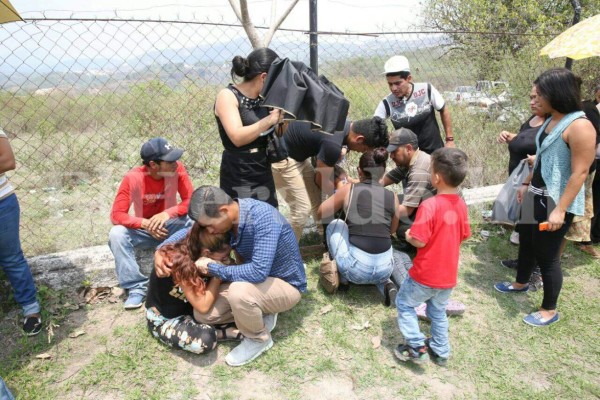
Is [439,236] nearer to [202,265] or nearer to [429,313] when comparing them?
[429,313]

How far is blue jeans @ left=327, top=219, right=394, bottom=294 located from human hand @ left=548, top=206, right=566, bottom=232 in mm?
1073

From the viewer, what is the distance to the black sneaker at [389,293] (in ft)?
10.1

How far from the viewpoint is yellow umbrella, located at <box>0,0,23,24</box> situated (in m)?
2.45

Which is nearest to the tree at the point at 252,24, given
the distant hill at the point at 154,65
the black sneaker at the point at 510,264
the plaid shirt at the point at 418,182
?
the distant hill at the point at 154,65

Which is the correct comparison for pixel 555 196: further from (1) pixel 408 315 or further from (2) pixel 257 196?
(2) pixel 257 196

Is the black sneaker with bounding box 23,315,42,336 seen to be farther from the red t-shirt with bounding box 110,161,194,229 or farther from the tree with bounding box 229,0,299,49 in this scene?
the tree with bounding box 229,0,299,49

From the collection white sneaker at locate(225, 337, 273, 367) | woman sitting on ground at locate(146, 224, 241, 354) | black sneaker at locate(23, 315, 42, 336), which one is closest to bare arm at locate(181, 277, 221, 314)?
woman sitting on ground at locate(146, 224, 241, 354)

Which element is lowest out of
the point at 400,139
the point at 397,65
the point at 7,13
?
the point at 400,139

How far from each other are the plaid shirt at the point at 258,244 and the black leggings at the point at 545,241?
1731mm

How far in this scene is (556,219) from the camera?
2562 mm

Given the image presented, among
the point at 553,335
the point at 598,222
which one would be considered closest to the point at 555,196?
the point at 553,335

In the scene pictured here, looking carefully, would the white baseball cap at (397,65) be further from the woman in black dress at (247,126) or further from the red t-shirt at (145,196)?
the red t-shirt at (145,196)

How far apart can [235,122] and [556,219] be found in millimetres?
2160

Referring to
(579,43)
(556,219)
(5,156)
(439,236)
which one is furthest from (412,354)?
(5,156)
